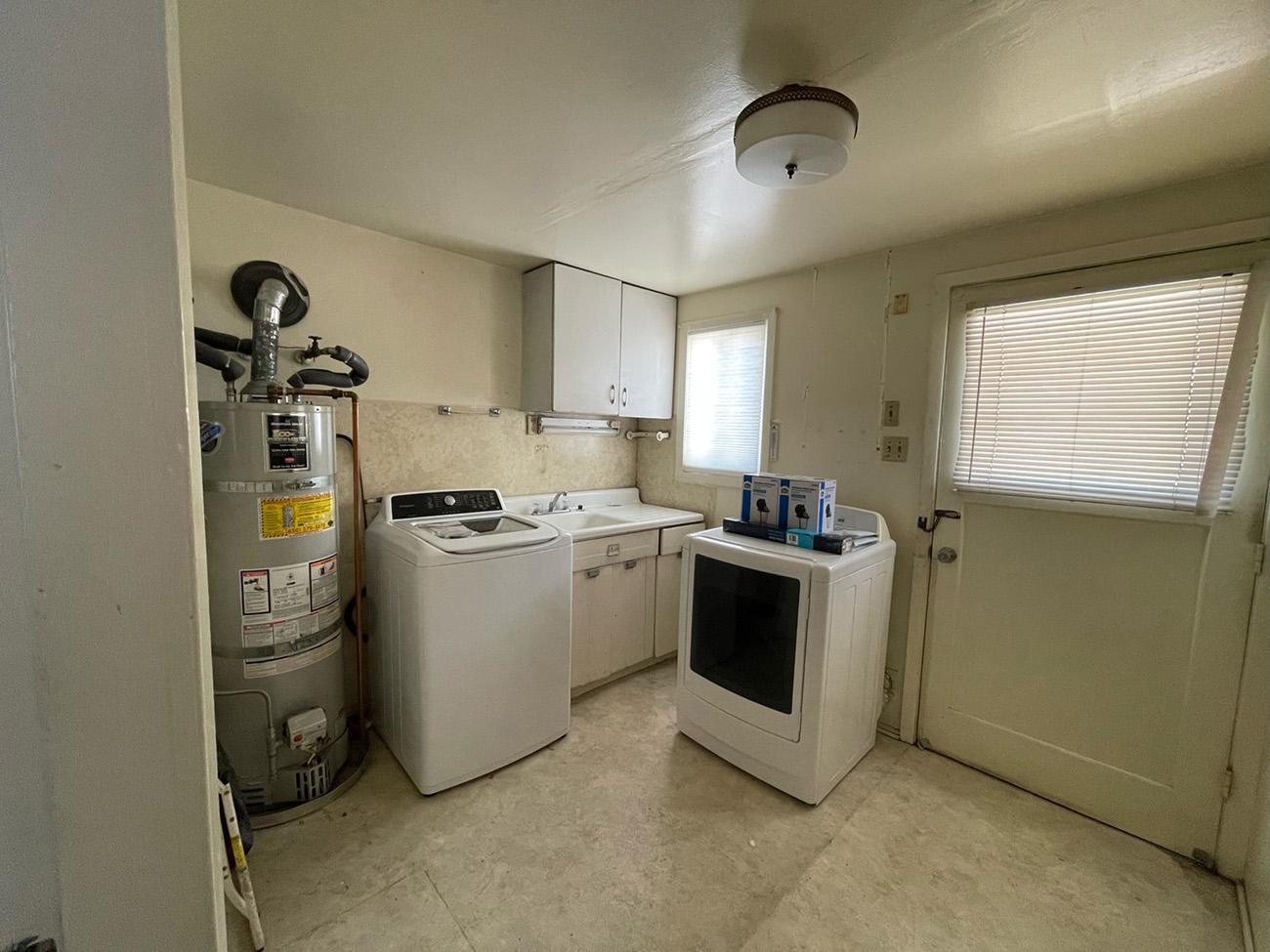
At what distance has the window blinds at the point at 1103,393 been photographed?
1.60 meters

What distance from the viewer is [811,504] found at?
199 cm

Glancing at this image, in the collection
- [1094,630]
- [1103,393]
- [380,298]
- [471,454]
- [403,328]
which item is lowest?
[1094,630]

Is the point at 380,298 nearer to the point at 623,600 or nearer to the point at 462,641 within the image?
the point at 462,641

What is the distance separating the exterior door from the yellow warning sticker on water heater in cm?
246

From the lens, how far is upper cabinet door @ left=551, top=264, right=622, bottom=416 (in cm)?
259

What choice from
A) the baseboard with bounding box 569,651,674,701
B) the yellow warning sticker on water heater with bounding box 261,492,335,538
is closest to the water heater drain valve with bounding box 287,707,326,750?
the yellow warning sticker on water heater with bounding box 261,492,335,538

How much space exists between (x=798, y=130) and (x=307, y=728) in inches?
93.6

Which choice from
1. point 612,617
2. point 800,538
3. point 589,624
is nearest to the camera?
point 800,538

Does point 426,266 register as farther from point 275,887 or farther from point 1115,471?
point 1115,471

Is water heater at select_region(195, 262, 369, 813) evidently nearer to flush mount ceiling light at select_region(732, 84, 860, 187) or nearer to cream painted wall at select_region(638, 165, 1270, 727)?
flush mount ceiling light at select_region(732, 84, 860, 187)

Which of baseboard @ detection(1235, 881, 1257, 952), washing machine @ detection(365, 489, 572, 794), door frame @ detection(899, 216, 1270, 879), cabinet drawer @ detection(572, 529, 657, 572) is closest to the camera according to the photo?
baseboard @ detection(1235, 881, 1257, 952)

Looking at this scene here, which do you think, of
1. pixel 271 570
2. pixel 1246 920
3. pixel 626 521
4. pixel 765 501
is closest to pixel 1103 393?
pixel 765 501

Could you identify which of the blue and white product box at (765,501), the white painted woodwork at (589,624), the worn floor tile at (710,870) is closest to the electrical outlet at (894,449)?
the blue and white product box at (765,501)

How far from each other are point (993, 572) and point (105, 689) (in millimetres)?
2493
